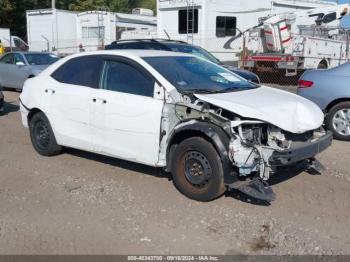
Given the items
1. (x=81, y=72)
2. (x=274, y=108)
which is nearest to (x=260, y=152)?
(x=274, y=108)

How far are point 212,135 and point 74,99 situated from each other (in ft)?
7.52

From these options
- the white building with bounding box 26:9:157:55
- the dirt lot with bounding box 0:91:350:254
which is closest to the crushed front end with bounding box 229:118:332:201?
the dirt lot with bounding box 0:91:350:254

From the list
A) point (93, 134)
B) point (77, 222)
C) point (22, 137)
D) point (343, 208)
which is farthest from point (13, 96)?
point (343, 208)

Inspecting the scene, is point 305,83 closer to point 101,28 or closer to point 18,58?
point 18,58

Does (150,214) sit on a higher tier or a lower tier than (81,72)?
lower

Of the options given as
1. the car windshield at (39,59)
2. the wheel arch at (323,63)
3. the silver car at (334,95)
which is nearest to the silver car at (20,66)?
the car windshield at (39,59)

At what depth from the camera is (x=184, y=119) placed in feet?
17.5

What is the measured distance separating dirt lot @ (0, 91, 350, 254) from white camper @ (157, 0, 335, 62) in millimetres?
15749

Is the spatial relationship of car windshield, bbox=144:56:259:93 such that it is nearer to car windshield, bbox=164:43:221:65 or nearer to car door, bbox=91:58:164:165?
car door, bbox=91:58:164:165

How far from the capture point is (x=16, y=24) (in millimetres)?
46031

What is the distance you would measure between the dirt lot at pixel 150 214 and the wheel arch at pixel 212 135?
444 mm

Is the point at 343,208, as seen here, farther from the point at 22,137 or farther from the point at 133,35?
the point at 133,35

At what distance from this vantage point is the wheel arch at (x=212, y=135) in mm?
4969

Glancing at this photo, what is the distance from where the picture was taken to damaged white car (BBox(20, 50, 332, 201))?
16.4 ft
